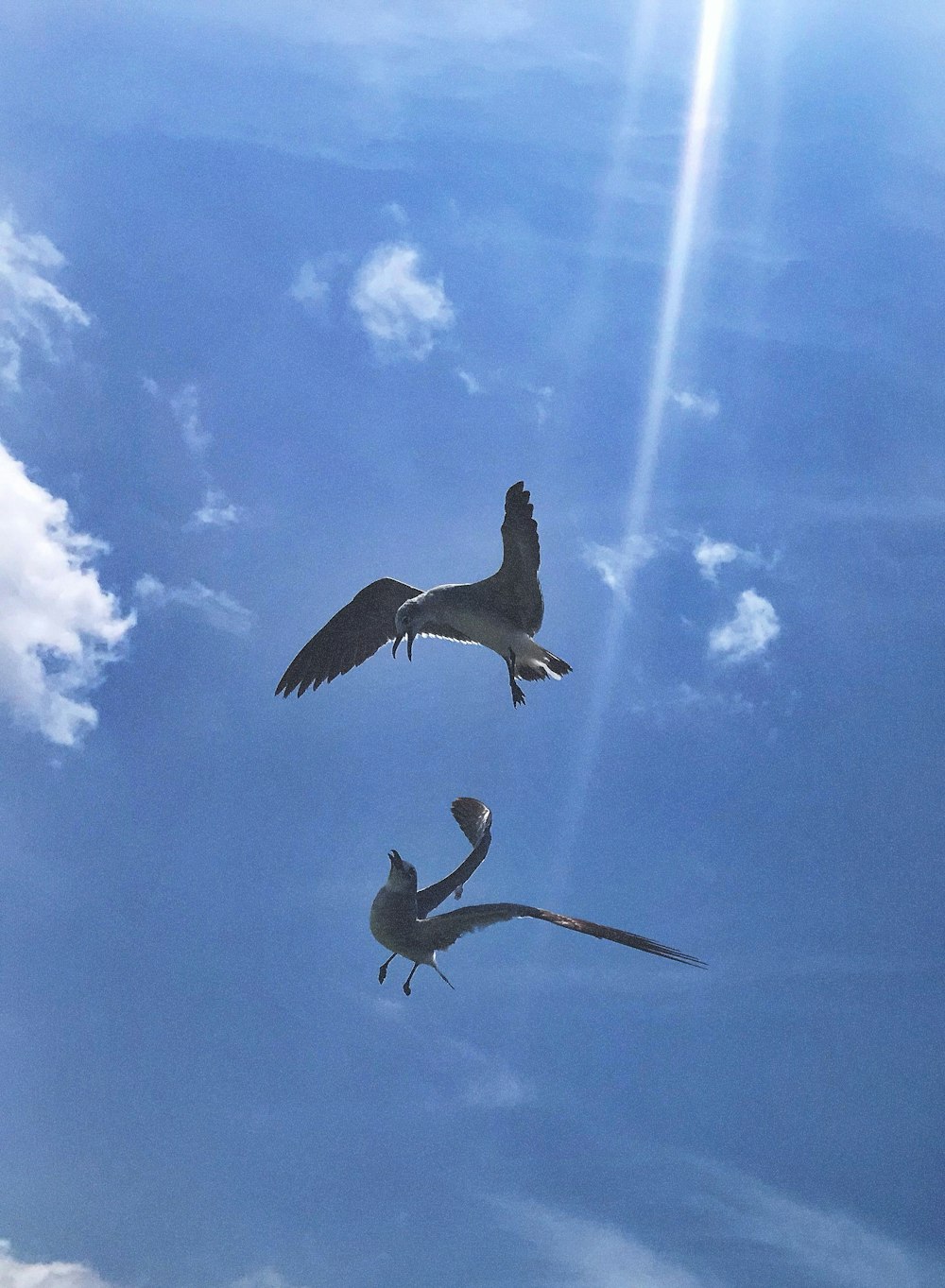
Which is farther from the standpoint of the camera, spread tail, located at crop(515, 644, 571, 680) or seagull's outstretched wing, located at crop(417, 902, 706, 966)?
spread tail, located at crop(515, 644, 571, 680)

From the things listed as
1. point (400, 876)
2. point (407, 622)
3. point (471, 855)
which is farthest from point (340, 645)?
point (400, 876)

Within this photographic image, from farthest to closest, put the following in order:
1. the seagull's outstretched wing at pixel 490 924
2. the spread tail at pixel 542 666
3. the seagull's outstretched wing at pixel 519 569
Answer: the spread tail at pixel 542 666, the seagull's outstretched wing at pixel 519 569, the seagull's outstretched wing at pixel 490 924

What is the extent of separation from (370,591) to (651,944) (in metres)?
11.5

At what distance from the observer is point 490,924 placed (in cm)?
1155

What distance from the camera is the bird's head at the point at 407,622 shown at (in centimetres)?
1748

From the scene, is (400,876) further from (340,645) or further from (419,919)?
(340,645)

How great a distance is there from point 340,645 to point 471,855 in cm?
874

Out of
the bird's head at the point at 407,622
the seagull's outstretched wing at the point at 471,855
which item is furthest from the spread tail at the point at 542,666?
the seagull's outstretched wing at the point at 471,855

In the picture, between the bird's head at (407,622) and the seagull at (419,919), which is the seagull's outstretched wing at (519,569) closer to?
the bird's head at (407,622)

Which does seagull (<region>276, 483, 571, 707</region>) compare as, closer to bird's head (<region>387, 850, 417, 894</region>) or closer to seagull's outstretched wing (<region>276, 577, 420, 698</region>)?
seagull's outstretched wing (<region>276, 577, 420, 698</region>)

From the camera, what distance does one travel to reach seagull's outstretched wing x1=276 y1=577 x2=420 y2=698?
20.9 m

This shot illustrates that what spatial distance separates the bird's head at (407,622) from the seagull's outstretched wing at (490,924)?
6570mm

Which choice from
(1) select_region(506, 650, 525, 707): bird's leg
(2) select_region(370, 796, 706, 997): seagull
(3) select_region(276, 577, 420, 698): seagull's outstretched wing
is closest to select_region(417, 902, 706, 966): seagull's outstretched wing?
(2) select_region(370, 796, 706, 997): seagull

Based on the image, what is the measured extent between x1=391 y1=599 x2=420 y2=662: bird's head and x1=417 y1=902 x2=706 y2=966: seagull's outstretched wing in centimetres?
657
